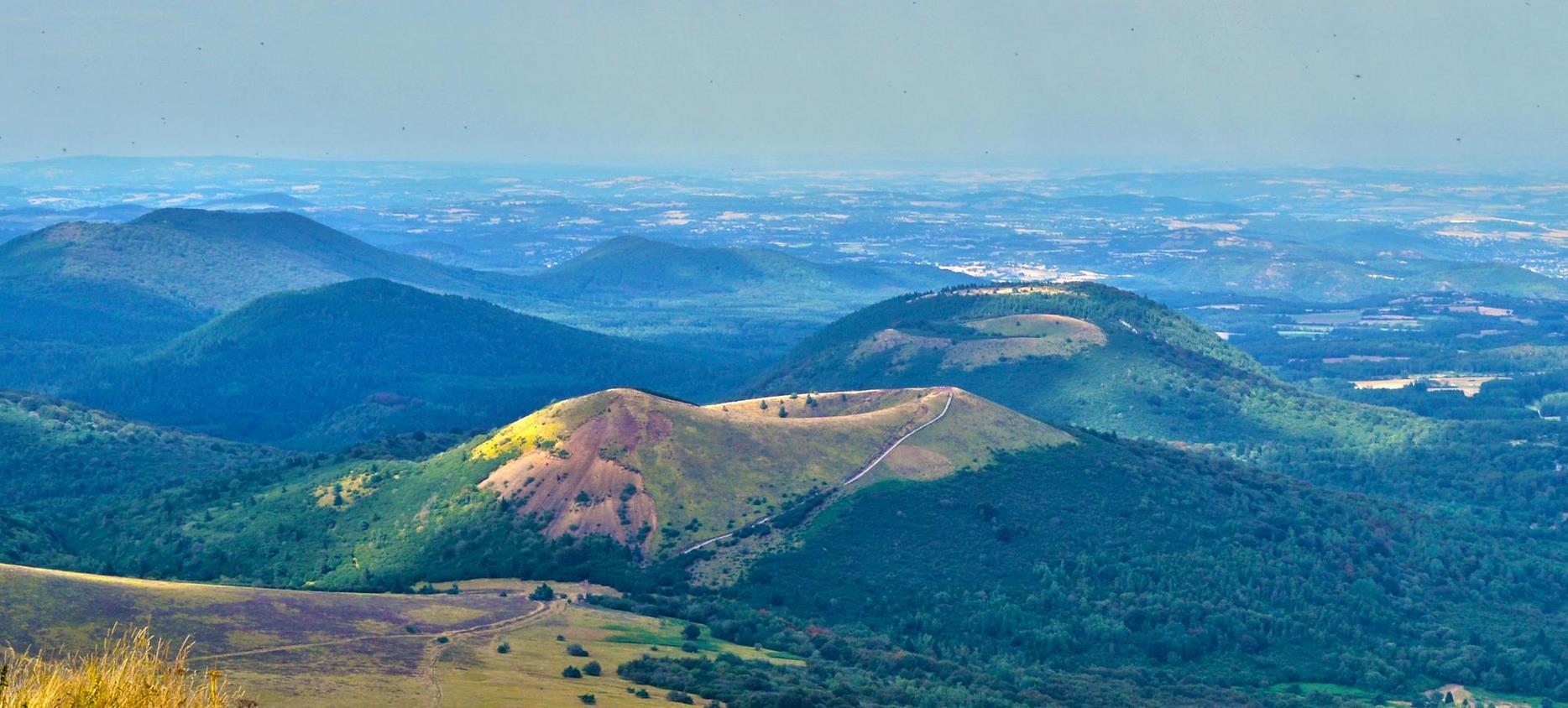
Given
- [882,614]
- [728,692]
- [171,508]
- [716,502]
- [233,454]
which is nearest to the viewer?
[728,692]

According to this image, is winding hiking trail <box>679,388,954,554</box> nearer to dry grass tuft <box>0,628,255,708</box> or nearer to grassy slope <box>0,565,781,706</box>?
grassy slope <box>0,565,781,706</box>

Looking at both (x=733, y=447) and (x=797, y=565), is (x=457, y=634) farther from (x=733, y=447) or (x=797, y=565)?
(x=733, y=447)

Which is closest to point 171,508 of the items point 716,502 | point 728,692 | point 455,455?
point 455,455

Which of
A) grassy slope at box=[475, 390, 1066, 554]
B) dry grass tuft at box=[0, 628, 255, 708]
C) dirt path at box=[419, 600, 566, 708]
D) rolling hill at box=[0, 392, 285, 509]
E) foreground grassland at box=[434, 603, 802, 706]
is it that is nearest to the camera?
dry grass tuft at box=[0, 628, 255, 708]

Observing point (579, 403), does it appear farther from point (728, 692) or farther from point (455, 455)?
point (728, 692)

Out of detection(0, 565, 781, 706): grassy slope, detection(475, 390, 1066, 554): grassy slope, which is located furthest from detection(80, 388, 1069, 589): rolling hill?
detection(0, 565, 781, 706): grassy slope

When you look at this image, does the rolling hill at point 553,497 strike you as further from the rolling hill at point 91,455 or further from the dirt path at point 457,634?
the rolling hill at point 91,455
